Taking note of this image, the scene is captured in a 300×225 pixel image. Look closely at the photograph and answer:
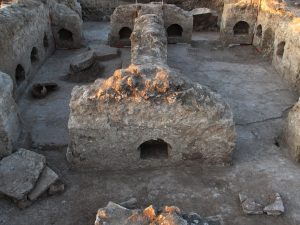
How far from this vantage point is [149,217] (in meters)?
4.46

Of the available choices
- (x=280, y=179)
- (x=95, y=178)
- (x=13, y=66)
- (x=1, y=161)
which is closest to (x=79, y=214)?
(x=95, y=178)

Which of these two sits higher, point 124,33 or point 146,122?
point 146,122

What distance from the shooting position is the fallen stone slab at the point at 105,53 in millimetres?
11648

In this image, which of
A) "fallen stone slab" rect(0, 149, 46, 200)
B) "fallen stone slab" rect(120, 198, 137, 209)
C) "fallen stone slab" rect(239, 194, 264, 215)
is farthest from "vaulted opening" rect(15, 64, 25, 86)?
"fallen stone slab" rect(239, 194, 264, 215)

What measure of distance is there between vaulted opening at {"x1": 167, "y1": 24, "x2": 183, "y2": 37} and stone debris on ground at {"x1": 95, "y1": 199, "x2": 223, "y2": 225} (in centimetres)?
1014

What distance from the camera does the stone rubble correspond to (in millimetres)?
4297

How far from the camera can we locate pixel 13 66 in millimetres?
9320

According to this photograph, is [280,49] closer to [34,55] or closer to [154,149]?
[154,149]

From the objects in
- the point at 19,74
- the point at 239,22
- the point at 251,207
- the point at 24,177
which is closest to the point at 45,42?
the point at 19,74

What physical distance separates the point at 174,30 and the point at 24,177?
9440 millimetres

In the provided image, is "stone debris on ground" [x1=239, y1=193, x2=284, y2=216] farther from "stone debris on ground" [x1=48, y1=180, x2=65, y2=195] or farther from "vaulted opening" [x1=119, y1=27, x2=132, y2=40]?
"vaulted opening" [x1=119, y1=27, x2=132, y2=40]

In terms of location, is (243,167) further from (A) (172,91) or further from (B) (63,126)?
(B) (63,126)

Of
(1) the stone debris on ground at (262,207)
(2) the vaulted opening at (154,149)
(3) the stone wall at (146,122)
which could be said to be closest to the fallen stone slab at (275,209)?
(1) the stone debris on ground at (262,207)

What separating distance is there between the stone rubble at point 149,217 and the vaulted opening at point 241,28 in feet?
34.1
